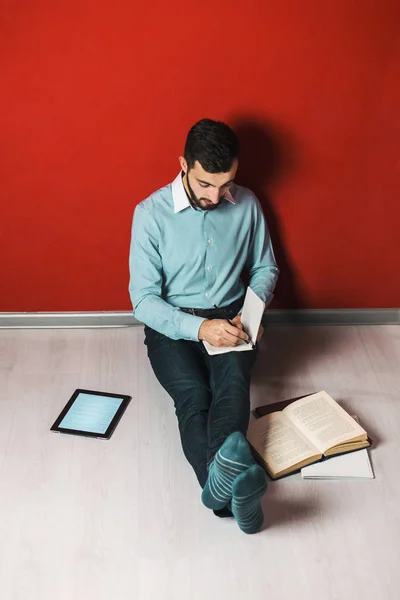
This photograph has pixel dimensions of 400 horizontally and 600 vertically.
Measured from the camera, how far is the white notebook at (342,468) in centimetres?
222

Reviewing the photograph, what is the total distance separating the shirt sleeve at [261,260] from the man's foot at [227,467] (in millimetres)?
742

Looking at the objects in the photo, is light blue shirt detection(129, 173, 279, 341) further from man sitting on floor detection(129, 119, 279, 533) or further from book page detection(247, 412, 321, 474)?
book page detection(247, 412, 321, 474)

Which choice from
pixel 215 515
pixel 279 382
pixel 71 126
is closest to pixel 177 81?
pixel 71 126

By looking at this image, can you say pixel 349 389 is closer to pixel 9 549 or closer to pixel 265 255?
pixel 265 255

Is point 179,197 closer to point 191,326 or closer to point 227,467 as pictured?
point 191,326

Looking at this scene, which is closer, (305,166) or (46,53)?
(46,53)

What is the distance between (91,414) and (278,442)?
691mm

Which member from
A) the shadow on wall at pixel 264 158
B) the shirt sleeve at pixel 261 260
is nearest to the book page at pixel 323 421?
the shirt sleeve at pixel 261 260

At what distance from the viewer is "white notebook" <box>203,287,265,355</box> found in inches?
89.4

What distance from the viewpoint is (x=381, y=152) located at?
8.74 ft

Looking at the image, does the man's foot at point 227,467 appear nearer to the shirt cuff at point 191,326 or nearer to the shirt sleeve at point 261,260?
the shirt cuff at point 191,326

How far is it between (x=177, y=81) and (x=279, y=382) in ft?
3.92

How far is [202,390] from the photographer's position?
2.31m

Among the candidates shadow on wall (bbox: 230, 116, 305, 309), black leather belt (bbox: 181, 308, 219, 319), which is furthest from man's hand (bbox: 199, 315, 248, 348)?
shadow on wall (bbox: 230, 116, 305, 309)
